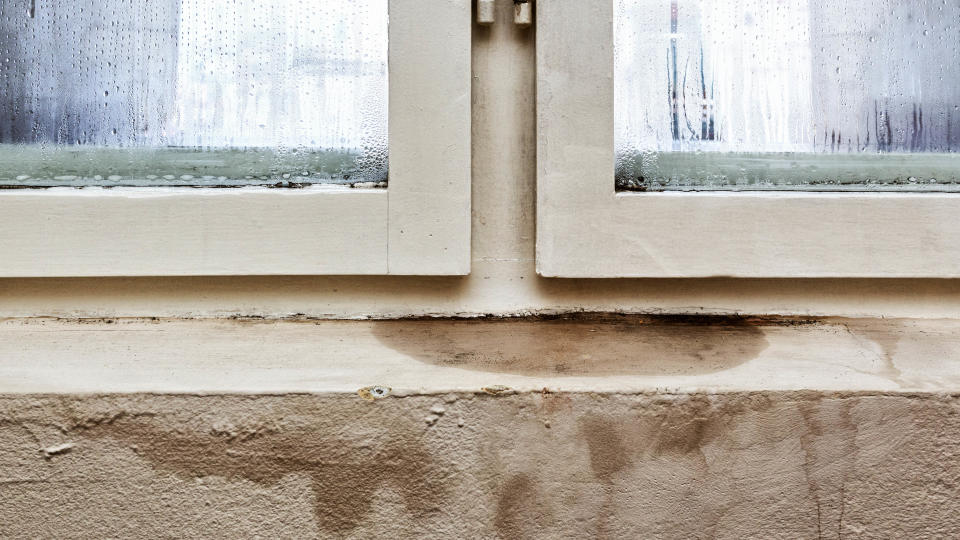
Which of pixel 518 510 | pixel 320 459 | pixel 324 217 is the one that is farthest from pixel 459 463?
pixel 324 217

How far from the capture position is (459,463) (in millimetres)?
941

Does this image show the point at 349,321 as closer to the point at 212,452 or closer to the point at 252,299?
the point at 252,299

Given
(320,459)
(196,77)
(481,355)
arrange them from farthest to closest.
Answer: (196,77) < (481,355) < (320,459)

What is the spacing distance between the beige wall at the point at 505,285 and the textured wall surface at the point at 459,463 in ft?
0.82

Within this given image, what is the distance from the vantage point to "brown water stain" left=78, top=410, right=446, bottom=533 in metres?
0.93

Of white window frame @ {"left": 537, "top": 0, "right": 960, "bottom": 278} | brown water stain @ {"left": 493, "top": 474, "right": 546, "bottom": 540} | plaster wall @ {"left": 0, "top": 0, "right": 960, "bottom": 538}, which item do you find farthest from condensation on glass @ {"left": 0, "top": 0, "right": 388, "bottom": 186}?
brown water stain @ {"left": 493, "top": 474, "right": 546, "bottom": 540}

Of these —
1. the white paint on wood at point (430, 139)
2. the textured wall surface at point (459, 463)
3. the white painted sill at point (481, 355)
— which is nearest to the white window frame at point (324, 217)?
the white paint on wood at point (430, 139)

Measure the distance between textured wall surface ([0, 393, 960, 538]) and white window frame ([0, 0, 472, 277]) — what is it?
28 cm

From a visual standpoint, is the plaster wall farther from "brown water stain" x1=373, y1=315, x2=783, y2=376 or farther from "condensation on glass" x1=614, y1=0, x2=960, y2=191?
"condensation on glass" x1=614, y1=0, x2=960, y2=191

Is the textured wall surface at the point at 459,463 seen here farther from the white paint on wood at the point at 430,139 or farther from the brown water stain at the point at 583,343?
the white paint on wood at the point at 430,139

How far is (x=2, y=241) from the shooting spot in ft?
3.56

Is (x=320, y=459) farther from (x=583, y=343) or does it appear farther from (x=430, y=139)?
(x=430, y=139)

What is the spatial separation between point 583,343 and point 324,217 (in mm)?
571

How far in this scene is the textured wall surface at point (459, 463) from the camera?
0.93m
